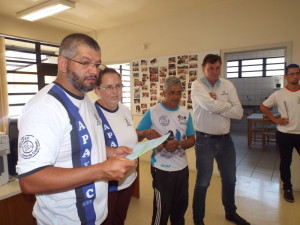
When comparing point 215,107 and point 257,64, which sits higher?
point 257,64

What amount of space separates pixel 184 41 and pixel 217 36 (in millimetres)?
595

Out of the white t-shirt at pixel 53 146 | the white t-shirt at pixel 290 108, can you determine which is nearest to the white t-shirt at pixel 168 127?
the white t-shirt at pixel 53 146

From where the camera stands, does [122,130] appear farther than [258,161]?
No

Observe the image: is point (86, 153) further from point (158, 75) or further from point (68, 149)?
point (158, 75)

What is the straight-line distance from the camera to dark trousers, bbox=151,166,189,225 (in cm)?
165

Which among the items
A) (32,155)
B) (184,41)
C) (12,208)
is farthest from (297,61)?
(12,208)

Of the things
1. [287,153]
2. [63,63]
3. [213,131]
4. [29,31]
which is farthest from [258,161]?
[29,31]

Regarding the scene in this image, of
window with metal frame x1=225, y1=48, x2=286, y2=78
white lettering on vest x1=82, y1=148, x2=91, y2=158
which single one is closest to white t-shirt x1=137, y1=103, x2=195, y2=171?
white lettering on vest x1=82, y1=148, x2=91, y2=158

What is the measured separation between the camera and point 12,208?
156 centimetres

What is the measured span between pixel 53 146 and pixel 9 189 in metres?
1.07

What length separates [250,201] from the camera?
2742 millimetres

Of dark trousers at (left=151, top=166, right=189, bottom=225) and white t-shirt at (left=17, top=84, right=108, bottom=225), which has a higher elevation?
white t-shirt at (left=17, top=84, right=108, bottom=225)

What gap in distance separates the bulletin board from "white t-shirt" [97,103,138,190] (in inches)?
98.3

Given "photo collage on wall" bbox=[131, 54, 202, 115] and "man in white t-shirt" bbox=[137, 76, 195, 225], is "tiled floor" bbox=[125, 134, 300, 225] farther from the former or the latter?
"photo collage on wall" bbox=[131, 54, 202, 115]
